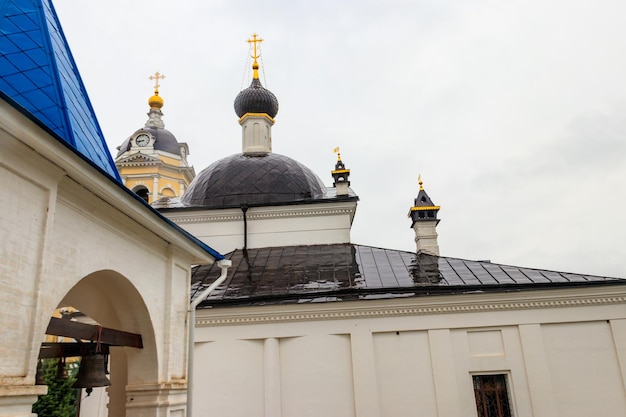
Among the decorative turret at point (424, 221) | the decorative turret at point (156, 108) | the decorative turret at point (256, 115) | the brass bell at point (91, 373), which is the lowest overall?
the brass bell at point (91, 373)

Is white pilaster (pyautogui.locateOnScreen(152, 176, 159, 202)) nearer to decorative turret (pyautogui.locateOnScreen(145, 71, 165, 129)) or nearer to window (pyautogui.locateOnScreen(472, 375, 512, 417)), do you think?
decorative turret (pyautogui.locateOnScreen(145, 71, 165, 129))

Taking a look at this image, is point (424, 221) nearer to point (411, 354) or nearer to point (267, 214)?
point (267, 214)

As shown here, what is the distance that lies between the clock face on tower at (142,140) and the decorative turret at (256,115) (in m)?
12.5

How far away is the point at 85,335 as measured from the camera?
4.47m

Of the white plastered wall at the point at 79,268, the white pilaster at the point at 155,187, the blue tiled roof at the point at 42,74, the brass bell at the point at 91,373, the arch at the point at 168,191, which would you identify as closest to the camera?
the white plastered wall at the point at 79,268

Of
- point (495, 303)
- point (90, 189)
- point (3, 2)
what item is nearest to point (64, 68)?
point (3, 2)

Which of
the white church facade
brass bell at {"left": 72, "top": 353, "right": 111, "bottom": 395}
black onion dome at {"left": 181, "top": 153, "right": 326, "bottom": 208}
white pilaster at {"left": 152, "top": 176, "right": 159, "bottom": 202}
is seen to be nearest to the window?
the white church facade

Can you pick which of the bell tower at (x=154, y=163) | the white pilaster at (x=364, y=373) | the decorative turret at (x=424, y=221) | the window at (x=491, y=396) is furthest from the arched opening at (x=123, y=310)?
the bell tower at (x=154, y=163)

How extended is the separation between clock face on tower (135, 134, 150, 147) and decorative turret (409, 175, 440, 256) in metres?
17.6

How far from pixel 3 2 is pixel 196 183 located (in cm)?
1230

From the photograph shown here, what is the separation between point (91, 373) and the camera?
4.60 m

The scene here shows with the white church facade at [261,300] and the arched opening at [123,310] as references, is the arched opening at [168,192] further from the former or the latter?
the arched opening at [123,310]

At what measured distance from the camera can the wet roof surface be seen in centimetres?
1075

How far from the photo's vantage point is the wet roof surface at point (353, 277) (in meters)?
10.8
